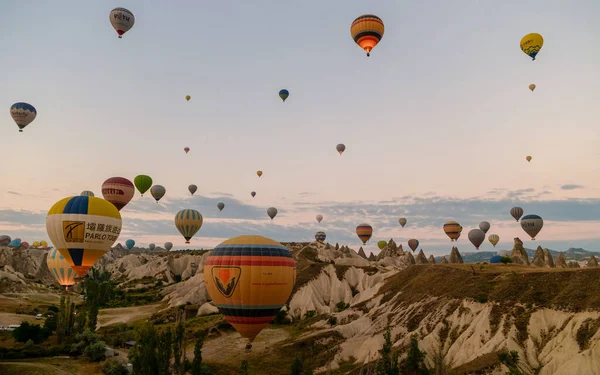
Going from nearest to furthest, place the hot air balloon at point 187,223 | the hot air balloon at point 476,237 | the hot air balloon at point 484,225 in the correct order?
the hot air balloon at point 187,223 → the hot air balloon at point 476,237 → the hot air balloon at point 484,225

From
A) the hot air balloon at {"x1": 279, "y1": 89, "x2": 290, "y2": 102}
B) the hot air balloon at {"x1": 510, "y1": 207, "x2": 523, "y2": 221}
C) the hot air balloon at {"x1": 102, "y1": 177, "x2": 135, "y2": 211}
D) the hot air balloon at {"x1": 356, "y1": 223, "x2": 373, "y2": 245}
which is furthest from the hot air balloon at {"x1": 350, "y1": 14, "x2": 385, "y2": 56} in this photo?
the hot air balloon at {"x1": 356, "y1": 223, "x2": 373, "y2": 245}

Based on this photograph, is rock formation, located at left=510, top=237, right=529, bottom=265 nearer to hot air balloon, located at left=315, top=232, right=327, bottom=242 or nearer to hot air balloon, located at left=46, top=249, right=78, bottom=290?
hot air balloon, located at left=46, top=249, right=78, bottom=290

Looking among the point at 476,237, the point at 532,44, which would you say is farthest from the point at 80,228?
the point at 476,237

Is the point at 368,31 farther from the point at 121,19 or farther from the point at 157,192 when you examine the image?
the point at 157,192

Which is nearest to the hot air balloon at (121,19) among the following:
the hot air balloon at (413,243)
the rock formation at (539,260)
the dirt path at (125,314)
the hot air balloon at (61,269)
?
the hot air balloon at (61,269)

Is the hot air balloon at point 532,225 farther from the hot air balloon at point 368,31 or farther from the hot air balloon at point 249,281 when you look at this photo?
the hot air balloon at point 249,281

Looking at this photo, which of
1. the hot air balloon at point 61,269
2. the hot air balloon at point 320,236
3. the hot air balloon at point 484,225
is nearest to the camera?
the hot air balloon at point 61,269
